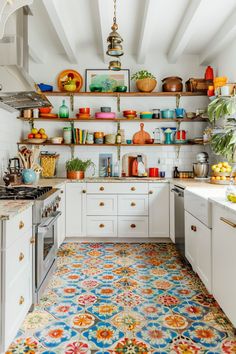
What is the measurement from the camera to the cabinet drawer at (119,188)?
4.04 meters

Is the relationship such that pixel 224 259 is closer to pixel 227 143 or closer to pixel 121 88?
pixel 227 143

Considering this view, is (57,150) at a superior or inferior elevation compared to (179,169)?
superior

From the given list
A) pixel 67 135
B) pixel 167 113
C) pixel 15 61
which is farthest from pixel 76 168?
pixel 15 61

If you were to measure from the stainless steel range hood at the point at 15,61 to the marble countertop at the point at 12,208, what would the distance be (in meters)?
1.20

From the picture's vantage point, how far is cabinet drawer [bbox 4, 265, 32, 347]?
166 centimetres

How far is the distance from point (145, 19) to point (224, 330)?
9.66 feet

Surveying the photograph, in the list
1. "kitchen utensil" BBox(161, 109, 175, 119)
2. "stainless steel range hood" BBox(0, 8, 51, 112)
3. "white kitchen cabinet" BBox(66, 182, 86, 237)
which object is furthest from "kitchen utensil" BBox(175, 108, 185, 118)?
"stainless steel range hood" BBox(0, 8, 51, 112)

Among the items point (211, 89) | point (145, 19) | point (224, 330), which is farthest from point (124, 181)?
point (224, 330)

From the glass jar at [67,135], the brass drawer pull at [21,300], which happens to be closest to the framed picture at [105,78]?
the glass jar at [67,135]

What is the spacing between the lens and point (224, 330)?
6.43ft

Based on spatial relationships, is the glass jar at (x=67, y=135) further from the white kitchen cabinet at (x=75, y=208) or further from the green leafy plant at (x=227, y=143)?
the green leafy plant at (x=227, y=143)

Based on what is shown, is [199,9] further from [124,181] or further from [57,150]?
[57,150]

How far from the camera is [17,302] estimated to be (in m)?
1.83

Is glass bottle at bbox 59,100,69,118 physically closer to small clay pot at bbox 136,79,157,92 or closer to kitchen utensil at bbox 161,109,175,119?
small clay pot at bbox 136,79,157,92
